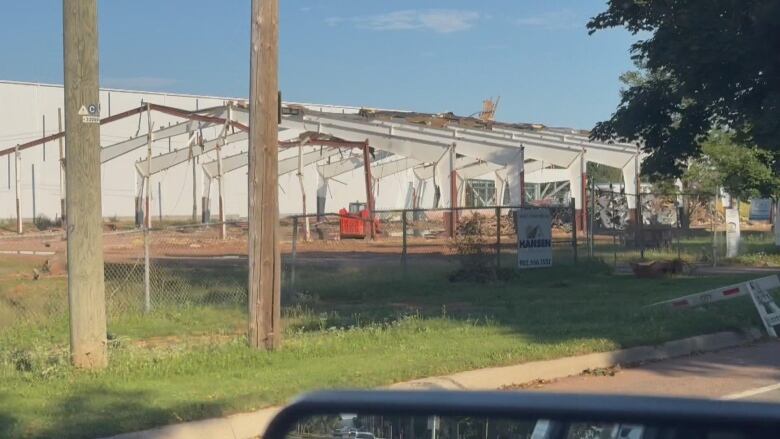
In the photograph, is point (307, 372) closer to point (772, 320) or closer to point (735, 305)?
point (772, 320)

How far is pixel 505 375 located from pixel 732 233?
2085 cm

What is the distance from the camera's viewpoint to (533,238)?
24125 mm

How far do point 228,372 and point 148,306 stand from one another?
21.8ft

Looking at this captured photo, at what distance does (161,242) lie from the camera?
147ft

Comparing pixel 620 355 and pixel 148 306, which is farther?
pixel 148 306

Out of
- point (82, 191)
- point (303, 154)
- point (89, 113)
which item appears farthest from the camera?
point (303, 154)

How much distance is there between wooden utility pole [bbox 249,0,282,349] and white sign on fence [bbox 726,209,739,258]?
833 inches

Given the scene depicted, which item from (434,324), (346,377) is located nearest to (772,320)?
(434,324)

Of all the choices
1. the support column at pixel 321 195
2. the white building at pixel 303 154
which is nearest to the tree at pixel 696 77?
the white building at pixel 303 154

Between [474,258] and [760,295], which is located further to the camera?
[474,258]

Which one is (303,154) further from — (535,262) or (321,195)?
(535,262)

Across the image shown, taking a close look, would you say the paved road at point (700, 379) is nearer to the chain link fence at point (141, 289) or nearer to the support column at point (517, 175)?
the chain link fence at point (141, 289)

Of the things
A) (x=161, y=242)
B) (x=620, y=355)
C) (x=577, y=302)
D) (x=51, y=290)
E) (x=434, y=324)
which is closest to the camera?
(x=620, y=355)

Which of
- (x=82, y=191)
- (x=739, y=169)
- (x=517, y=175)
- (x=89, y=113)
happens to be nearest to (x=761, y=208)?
(x=739, y=169)
